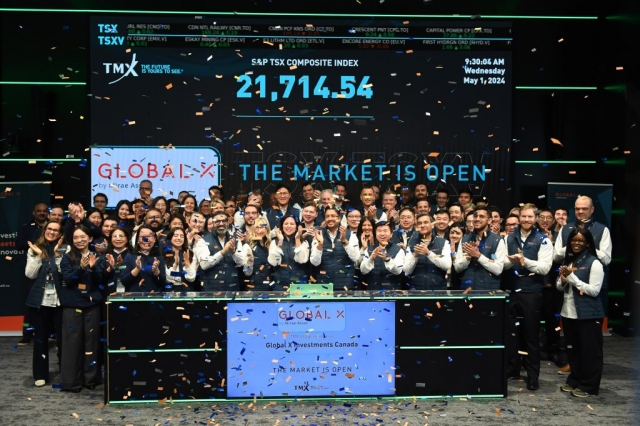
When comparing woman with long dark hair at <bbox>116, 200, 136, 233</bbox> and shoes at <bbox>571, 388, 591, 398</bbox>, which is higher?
woman with long dark hair at <bbox>116, 200, 136, 233</bbox>

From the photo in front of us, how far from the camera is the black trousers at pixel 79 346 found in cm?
809

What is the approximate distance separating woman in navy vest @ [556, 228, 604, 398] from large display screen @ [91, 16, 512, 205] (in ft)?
10.3

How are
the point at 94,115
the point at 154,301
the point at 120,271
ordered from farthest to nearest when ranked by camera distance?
the point at 94,115, the point at 120,271, the point at 154,301

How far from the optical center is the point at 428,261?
834 cm

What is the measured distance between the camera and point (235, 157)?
10.8 m

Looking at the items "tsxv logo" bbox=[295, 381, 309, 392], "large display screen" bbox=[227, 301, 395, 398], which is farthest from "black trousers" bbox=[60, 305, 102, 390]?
"tsxv logo" bbox=[295, 381, 309, 392]

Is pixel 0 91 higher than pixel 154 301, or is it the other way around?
pixel 0 91

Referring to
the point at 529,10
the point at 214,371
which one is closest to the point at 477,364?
the point at 214,371

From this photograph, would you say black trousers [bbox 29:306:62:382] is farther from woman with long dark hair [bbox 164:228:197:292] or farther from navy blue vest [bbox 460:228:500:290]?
navy blue vest [bbox 460:228:500:290]

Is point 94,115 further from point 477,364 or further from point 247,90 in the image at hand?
point 477,364

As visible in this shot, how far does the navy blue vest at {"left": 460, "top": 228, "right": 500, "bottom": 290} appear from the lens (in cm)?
822

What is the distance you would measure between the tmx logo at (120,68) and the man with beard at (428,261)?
437 cm

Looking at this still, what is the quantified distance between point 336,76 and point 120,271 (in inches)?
156

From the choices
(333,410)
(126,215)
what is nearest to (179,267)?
(126,215)
